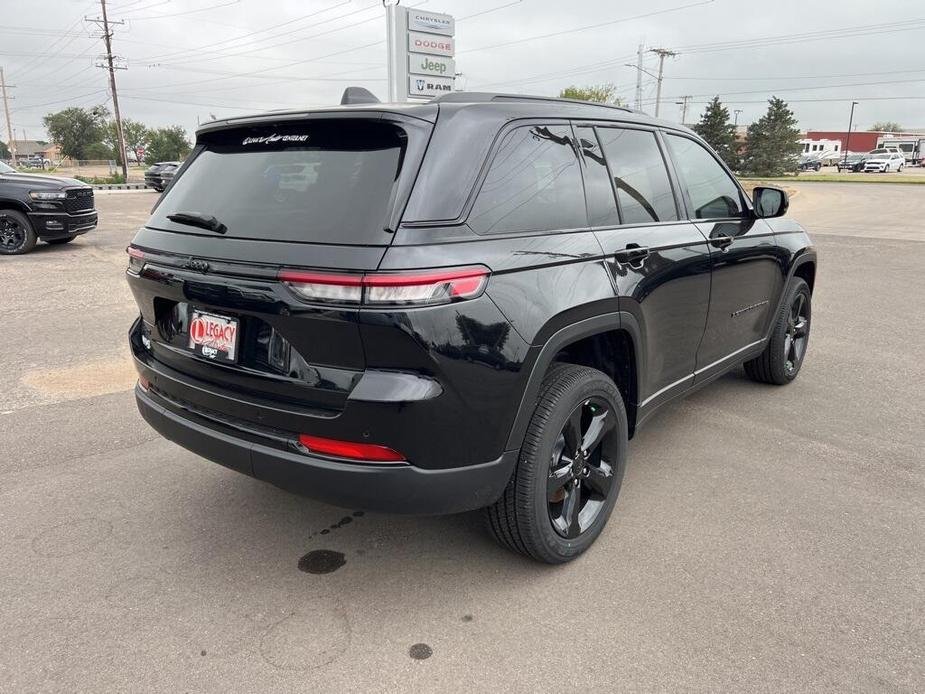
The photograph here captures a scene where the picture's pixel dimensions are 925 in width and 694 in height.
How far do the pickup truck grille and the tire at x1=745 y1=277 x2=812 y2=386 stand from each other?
426 inches

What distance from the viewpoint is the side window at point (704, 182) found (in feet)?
12.1

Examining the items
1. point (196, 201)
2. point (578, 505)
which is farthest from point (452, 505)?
point (196, 201)

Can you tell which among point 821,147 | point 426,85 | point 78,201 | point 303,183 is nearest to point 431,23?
point 426,85

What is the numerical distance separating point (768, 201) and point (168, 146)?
285 feet

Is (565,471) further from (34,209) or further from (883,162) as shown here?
(883,162)

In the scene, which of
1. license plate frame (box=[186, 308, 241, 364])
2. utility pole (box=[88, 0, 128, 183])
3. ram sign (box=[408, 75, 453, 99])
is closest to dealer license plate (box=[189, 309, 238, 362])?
license plate frame (box=[186, 308, 241, 364])

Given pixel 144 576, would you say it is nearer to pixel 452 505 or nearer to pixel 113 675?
pixel 113 675

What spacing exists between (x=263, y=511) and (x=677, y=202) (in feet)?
8.44

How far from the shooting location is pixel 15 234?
11047 mm

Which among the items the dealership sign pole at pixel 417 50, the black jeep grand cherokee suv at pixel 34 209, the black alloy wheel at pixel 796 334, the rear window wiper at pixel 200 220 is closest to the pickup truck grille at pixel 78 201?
the black jeep grand cherokee suv at pixel 34 209

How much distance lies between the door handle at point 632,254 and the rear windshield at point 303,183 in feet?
3.52

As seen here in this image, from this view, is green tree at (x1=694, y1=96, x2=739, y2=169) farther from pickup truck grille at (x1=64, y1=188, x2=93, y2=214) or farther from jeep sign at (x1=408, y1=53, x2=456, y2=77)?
pickup truck grille at (x1=64, y1=188, x2=93, y2=214)

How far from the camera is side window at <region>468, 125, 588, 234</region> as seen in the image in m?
2.42

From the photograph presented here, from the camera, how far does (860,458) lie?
382 centimetres
